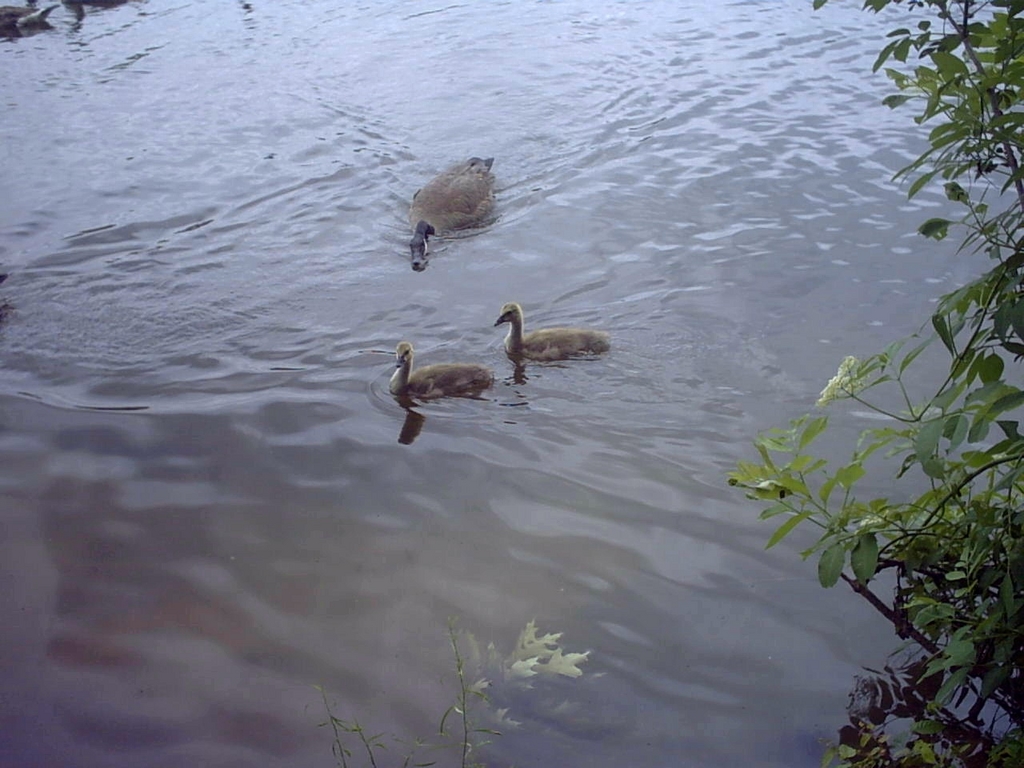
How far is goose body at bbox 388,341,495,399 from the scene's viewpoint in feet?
22.3

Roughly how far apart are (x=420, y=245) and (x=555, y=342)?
2.58m

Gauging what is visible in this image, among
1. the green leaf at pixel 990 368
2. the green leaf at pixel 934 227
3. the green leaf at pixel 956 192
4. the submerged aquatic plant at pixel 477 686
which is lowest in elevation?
the submerged aquatic plant at pixel 477 686

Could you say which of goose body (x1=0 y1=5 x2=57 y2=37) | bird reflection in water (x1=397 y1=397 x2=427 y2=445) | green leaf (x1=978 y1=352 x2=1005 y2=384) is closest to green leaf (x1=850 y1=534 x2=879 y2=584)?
green leaf (x1=978 y1=352 x2=1005 y2=384)

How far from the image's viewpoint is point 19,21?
17094 millimetres

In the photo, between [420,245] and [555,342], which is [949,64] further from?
[420,245]

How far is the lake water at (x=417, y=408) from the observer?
423 cm

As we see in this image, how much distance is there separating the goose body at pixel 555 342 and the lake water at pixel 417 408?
0.53 ft

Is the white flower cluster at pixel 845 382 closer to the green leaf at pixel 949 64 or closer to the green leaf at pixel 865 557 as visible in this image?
the green leaf at pixel 865 557

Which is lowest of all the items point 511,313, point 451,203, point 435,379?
point 435,379

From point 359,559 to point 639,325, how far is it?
11.1 ft

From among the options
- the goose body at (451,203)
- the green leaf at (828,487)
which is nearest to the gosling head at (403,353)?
the goose body at (451,203)

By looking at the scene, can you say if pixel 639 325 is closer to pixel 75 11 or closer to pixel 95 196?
pixel 95 196

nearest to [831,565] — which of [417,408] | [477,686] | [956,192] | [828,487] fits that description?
[828,487]

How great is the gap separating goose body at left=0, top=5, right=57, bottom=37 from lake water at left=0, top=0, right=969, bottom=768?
163 inches
